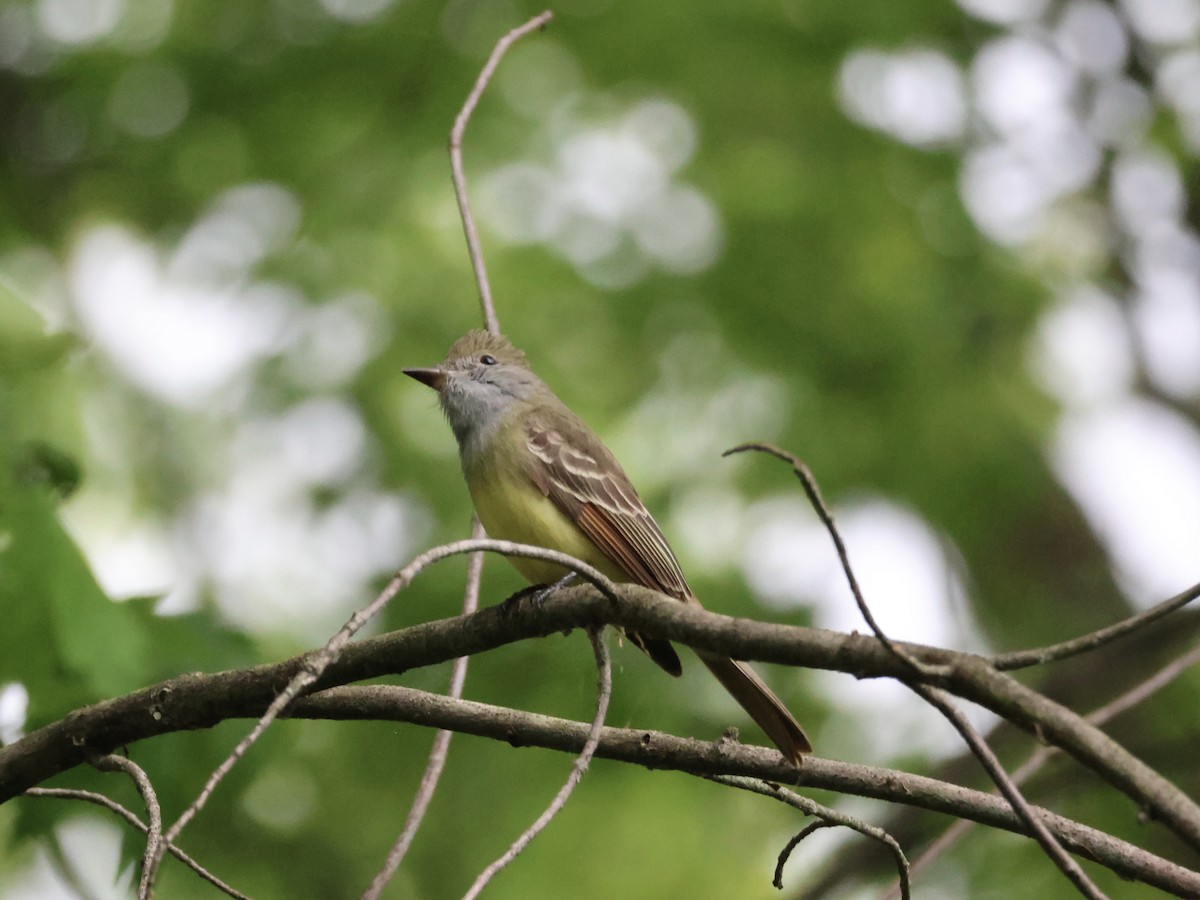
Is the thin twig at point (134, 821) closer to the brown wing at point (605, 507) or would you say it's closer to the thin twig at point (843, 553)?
the thin twig at point (843, 553)

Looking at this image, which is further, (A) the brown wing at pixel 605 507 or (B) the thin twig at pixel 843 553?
(A) the brown wing at pixel 605 507

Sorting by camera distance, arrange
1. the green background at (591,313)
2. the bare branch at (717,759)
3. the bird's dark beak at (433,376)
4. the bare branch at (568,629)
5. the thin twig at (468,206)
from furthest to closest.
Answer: the green background at (591,313), the bird's dark beak at (433,376), the thin twig at (468,206), the bare branch at (717,759), the bare branch at (568,629)

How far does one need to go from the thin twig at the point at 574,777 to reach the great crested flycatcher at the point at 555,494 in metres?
1.60

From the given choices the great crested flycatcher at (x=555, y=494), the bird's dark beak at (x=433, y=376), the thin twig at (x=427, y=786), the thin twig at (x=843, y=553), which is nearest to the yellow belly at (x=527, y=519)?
the great crested flycatcher at (x=555, y=494)

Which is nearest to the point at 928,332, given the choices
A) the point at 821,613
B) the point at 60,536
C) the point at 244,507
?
the point at 821,613

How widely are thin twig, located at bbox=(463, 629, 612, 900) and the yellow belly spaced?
6.49ft

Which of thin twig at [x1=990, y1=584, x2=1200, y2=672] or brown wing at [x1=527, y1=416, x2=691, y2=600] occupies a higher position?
brown wing at [x1=527, y1=416, x2=691, y2=600]

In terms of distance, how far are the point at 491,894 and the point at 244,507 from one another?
10.9 ft

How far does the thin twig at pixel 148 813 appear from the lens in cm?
249

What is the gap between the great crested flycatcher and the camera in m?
5.08

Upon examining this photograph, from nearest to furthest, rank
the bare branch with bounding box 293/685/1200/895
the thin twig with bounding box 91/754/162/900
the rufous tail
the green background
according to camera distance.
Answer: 1. the thin twig with bounding box 91/754/162/900
2. the bare branch with bounding box 293/685/1200/895
3. the rufous tail
4. the green background

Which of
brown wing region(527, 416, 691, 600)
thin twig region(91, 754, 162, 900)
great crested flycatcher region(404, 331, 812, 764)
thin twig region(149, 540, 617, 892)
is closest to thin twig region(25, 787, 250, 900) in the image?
thin twig region(91, 754, 162, 900)

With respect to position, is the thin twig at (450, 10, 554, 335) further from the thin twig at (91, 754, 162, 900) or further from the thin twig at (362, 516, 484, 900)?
the thin twig at (91, 754, 162, 900)

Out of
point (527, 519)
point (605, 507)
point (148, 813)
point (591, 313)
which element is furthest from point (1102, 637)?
point (591, 313)
